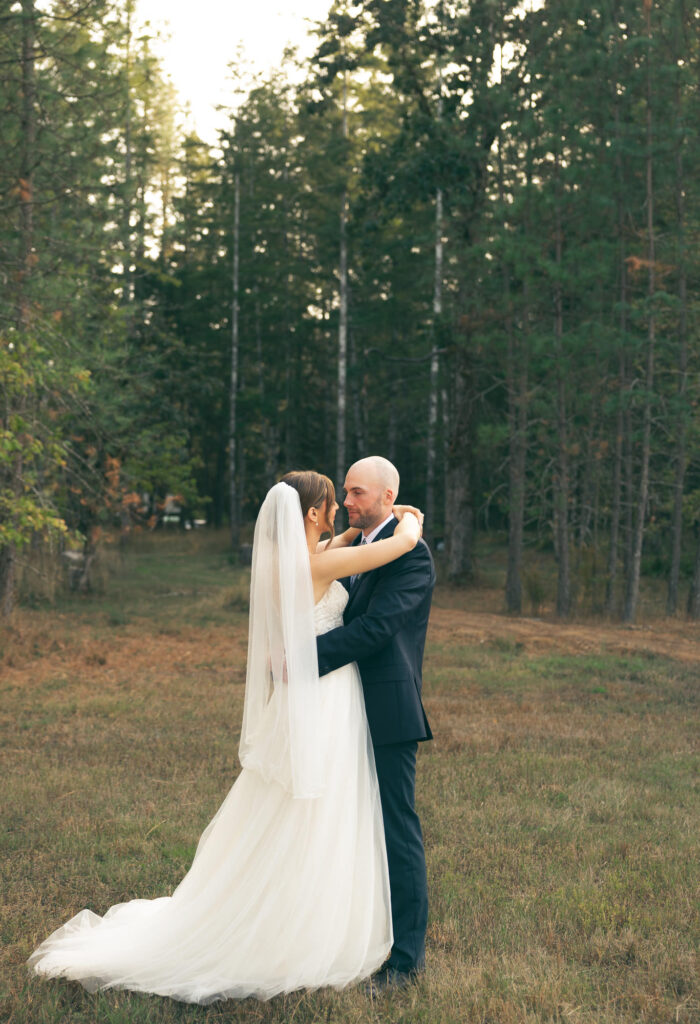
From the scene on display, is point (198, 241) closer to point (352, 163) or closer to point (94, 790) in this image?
point (352, 163)

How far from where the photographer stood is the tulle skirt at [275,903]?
4262 mm

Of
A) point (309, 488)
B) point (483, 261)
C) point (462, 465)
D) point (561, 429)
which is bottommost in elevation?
point (462, 465)

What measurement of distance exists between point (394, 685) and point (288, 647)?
1.76 feet

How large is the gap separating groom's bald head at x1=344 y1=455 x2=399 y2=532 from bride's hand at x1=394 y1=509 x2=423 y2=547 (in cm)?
11

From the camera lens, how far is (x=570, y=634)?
17719 mm

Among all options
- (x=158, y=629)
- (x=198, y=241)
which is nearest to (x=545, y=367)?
(x=158, y=629)

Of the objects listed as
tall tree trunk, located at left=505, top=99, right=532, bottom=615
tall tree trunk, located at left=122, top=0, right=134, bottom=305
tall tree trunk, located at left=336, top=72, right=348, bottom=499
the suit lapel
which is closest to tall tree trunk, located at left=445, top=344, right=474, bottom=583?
tall tree trunk, located at left=505, top=99, right=532, bottom=615

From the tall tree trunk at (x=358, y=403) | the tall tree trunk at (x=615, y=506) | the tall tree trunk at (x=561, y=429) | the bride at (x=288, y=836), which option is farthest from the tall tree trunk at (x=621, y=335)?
the tall tree trunk at (x=358, y=403)

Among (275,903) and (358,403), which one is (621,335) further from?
(358,403)

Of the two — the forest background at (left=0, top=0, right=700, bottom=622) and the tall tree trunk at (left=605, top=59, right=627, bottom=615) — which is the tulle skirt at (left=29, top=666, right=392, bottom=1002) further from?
the tall tree trunk at (left=605, top=59, right=627, bottom=615)

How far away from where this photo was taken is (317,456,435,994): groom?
14.4 feet

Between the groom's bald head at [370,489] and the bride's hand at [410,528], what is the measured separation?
111mm

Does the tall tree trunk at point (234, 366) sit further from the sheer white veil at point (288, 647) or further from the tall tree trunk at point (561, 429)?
the sheer white veil at point (288, 647)

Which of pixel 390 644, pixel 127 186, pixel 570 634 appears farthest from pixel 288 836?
pixel 127 186
